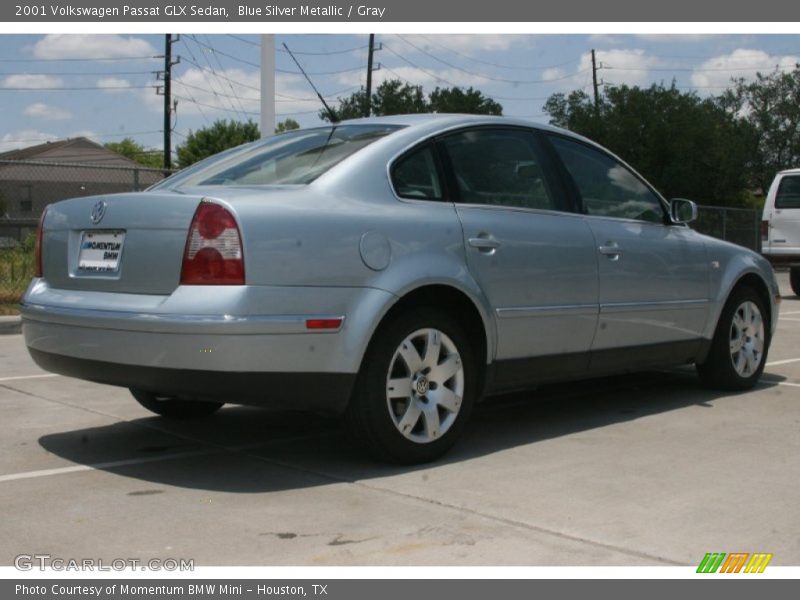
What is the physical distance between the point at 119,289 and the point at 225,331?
63 cm

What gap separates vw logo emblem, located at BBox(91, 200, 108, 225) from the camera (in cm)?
460

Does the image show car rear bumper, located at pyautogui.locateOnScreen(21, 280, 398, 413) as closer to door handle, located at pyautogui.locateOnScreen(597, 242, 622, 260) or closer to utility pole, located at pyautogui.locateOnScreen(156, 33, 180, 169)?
door handle, located at pyautogui.locateOnScreen(597, 242, 622, 260)

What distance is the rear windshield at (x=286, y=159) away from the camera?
4.82 meters

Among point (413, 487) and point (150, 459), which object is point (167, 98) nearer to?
point (150, 459)

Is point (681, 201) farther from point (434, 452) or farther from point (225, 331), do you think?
point (225, 331)

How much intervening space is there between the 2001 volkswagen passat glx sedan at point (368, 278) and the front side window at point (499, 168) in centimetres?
1

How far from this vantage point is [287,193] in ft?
14.6

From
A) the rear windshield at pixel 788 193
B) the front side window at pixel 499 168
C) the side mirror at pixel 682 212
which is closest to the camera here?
the front side window at pixel 499 168

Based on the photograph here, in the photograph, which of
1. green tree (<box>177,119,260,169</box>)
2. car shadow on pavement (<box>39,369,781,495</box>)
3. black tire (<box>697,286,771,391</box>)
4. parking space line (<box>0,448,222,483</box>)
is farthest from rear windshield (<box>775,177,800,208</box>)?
green tree (<box>177,119,260,169</box>)

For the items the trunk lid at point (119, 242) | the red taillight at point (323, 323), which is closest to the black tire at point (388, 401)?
the red taillight at point (323, 323)

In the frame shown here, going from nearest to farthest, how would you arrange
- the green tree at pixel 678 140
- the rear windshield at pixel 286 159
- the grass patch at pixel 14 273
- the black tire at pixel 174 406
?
1. the rear windshield at pixel 286 159
2. the black tire at pixel 174 406
3. the grass patch at pixel 14 273
4. the green tree at pixel 678 140

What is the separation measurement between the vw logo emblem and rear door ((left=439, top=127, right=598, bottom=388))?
1.67 meters

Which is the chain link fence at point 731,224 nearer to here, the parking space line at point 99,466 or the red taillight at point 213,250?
the parking space line at point 99,466
